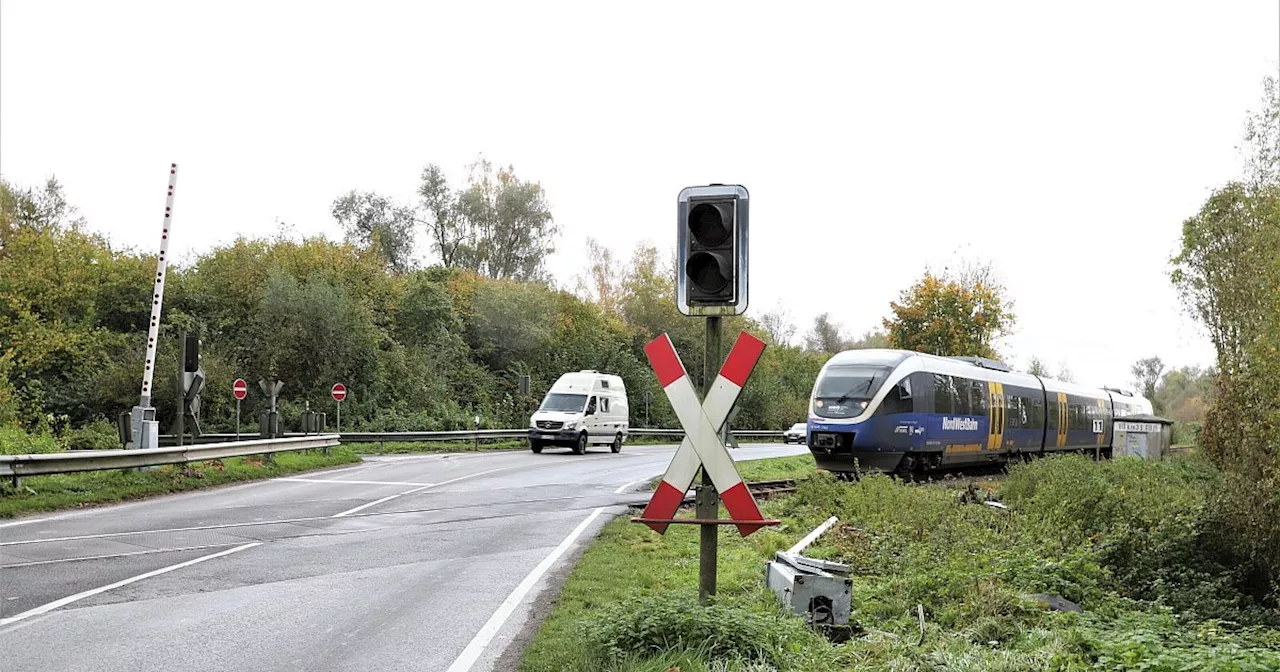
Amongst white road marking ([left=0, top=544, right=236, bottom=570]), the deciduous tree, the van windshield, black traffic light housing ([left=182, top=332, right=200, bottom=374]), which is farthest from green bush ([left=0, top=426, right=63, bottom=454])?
the deciduous tree

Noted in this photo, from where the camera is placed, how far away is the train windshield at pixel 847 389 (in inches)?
966

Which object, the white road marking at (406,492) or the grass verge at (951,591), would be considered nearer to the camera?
the grass verge at (951,591)

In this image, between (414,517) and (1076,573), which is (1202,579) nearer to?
(1076,573)

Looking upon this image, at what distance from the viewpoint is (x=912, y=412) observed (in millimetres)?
25234

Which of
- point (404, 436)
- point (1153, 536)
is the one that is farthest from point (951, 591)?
point (404, 436)

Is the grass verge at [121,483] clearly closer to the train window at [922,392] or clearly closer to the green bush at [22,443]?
the green bush at [22,443]

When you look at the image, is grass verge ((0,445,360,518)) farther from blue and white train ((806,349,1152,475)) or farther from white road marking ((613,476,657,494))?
blue and white train ((806,349,1152,475))

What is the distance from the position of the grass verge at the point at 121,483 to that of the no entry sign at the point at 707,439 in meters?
11.6

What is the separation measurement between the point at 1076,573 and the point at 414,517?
939 cm

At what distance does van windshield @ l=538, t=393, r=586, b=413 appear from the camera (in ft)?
122

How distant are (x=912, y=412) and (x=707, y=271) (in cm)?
1974

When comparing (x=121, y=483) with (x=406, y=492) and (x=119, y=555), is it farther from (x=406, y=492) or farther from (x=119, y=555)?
(x=119, y=555)

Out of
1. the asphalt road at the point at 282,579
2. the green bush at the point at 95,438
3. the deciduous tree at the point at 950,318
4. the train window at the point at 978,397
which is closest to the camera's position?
the asphalt road at the point at 282,579

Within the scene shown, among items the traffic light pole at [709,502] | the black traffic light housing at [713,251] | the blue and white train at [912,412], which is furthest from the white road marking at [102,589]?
the blue and white train at [912,412]
